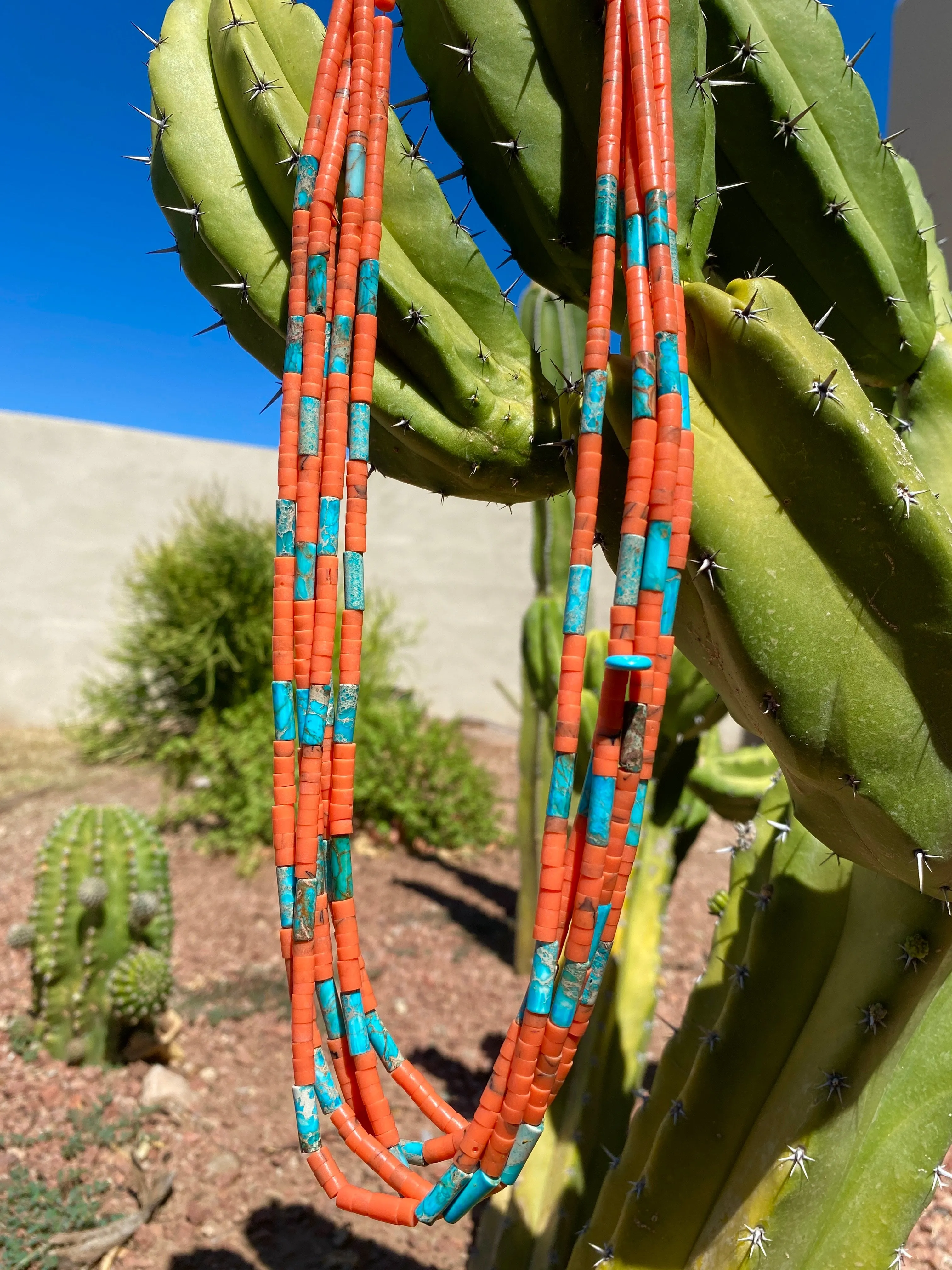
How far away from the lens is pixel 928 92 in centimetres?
235

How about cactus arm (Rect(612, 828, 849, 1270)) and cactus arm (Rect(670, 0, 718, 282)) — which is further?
cactus arm (Rect(612, 828, 849, 1270))

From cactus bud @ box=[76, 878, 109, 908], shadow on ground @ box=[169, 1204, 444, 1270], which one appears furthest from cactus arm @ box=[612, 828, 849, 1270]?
cactus bud @ box=[76, 878, 109, 908]

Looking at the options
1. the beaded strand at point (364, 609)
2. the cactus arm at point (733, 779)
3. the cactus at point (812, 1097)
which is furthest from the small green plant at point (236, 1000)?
the beaded strand at point (364, 609)

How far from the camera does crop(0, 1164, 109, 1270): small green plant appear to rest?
169 centimetres

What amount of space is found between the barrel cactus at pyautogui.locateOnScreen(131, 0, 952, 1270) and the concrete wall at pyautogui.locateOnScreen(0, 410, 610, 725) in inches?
266

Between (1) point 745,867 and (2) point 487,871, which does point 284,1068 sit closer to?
(1) point 745,867

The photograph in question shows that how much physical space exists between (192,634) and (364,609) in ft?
16.3

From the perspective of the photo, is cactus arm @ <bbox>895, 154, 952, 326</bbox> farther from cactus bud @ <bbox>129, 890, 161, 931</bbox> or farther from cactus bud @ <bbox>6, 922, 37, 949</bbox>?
cactus bud @ <bbox>6, 922, 37, 949</bbox>

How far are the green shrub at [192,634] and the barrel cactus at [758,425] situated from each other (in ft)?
15.3

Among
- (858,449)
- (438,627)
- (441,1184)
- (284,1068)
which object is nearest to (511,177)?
(858,449)

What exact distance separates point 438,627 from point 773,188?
27.9ft

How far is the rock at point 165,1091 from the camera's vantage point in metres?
2.38

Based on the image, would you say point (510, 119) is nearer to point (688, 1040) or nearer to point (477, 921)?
point (688, 1040)

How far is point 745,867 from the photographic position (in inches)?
57.1
